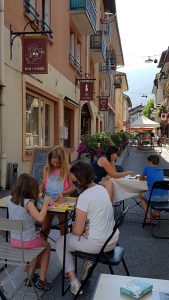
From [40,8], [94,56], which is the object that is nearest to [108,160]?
[40,8]

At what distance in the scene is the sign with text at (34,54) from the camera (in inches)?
369

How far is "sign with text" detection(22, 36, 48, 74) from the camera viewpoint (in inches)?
369

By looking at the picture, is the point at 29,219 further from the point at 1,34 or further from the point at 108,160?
the point at 1,34

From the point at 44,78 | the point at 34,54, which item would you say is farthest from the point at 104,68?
the point at 34,54

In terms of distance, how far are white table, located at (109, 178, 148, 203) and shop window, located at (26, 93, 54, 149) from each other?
537 centimetres

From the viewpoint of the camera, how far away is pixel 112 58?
110 ft

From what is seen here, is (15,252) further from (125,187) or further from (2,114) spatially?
(2,114)

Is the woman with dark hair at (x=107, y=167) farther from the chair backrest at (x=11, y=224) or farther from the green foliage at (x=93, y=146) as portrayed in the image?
the green foliage at (x=93, y=146)

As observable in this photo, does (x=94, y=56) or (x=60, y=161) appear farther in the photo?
(x=94, y=56)

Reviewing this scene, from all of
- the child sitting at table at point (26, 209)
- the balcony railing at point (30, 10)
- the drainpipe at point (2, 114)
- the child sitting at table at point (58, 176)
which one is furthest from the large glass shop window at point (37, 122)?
the child sitting at table at point (26, 209)

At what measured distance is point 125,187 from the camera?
6.56 m

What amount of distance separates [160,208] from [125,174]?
112 cm

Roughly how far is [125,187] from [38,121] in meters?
7.00

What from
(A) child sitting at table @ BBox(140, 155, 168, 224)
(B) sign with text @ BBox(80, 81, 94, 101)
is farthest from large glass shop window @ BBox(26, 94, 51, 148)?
(A) child sitting at table @ BBox(140, 155, 168, 224)
